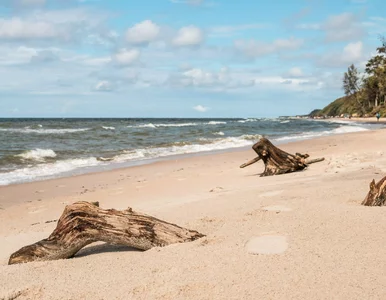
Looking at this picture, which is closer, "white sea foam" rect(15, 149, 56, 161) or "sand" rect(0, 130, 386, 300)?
"sand" rect(0, 130, 386, 300)

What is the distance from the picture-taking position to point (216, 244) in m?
4.77

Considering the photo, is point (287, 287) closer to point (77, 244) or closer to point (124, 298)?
point (124, 298)

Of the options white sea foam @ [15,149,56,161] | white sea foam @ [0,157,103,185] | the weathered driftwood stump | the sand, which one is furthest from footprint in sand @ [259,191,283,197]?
white sea foam @ [15,149,56,161]

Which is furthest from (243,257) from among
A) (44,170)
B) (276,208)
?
(44,170)

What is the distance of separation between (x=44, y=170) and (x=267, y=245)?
13.5m

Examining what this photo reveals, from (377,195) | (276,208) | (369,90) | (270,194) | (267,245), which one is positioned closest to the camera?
(267,245)

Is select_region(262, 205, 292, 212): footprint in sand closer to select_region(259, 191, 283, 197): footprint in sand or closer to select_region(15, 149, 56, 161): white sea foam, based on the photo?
select_region(259, 191, 283, 197): footprint in sand

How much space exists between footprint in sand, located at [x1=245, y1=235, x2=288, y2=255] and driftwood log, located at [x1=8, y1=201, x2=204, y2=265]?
3.12 feet

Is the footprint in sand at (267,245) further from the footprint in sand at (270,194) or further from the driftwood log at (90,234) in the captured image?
the footprint in sand at (270,194)

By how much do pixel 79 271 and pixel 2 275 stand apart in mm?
801

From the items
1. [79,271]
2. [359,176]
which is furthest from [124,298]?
[359,176]

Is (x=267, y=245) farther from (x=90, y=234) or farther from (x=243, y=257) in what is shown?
(x=90, y=234)

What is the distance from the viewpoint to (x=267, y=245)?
15.0ft

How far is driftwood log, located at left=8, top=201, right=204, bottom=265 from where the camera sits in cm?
477
